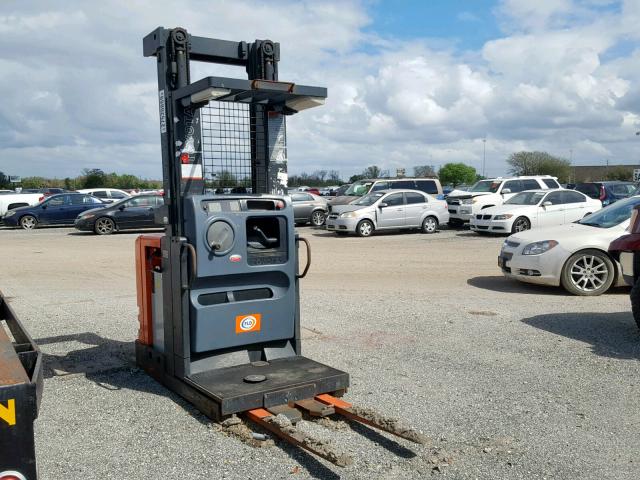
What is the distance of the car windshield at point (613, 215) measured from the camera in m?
9.70

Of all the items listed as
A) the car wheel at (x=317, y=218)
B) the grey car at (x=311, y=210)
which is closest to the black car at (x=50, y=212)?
the grey car at (x=311, y=210)

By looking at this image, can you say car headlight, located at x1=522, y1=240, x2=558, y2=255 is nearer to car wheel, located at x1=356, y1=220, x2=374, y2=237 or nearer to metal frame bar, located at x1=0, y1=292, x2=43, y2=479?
metal frame bar, located at x1=0, y1=292, x2=43, y2=479

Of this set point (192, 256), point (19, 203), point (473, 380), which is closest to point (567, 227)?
point (473, 380)

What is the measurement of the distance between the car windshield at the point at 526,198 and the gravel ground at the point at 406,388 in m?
9.45

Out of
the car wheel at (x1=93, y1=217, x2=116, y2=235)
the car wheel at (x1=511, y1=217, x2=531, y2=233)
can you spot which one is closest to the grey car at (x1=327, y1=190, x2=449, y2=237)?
the car wheel at (x1=511, y1=217, x2=531, y2=233)

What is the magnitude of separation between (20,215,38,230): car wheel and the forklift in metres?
21.7

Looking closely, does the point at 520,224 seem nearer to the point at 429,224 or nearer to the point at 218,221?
the point at 429,224

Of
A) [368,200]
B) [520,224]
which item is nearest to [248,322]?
[520,224]

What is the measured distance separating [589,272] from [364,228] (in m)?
11.3

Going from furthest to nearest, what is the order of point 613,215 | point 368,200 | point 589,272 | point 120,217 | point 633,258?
point 120,217
point 368,200
point 613,215
point 589,272
point 633,258

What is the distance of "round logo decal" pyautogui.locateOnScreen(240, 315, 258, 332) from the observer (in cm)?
505

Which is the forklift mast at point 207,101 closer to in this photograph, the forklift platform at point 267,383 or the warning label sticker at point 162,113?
the warning label sticker at point 162,113

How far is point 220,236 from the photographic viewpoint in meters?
4.85

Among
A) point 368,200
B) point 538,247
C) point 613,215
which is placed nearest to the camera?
point 538,247
